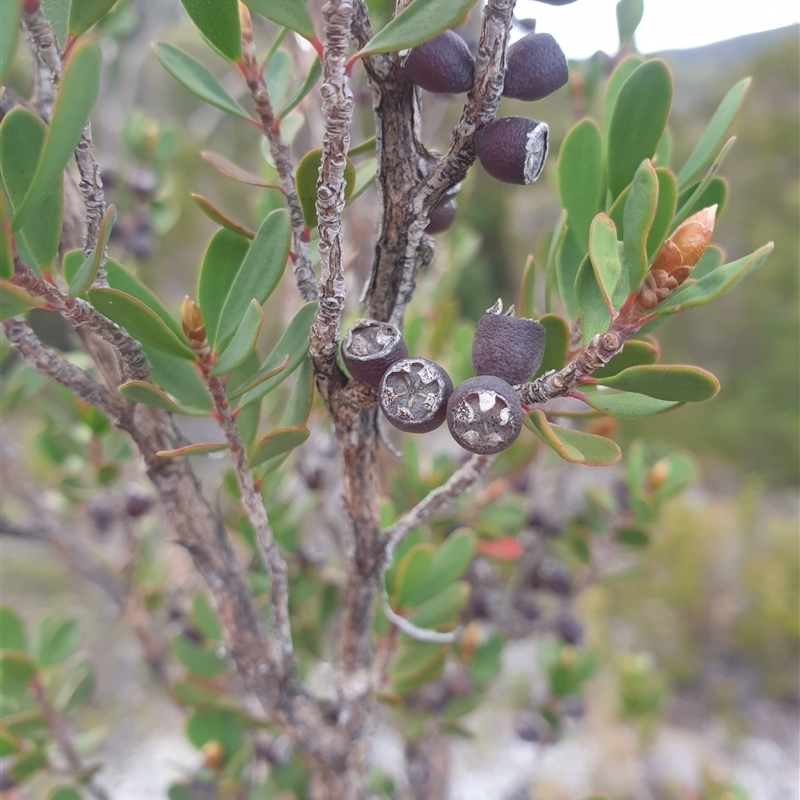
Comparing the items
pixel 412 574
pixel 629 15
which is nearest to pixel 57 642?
pixel 412 574

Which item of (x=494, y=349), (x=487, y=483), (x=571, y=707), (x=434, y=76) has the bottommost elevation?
(x=571, y=707)

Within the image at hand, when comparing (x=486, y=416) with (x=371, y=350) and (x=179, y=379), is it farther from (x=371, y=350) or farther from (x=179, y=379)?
(x=179, y=379)

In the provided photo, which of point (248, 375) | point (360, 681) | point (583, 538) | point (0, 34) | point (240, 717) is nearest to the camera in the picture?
point (0, 34)

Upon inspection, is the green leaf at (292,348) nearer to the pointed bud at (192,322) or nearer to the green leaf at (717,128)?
the pointed bud at (192,322)

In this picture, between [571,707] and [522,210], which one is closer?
[571,707]

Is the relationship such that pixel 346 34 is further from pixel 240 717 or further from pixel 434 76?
pixel 240 717

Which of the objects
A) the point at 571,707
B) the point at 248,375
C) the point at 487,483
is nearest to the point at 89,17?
the point at 248,375

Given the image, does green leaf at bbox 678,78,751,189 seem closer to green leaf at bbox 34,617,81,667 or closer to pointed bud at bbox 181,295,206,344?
pointed bud at bbox 181,295,206,344
